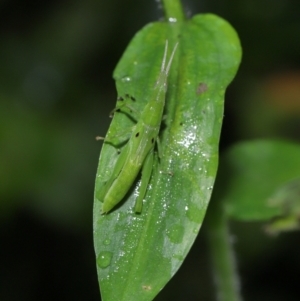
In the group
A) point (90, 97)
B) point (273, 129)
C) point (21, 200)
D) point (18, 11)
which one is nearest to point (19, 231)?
point (21, 200)

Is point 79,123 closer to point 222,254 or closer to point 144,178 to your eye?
point 222,254

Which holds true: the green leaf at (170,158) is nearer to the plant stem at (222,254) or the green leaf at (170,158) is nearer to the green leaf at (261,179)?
the plant stem at (222,254)

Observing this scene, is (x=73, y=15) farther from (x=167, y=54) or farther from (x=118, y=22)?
(x=167, y=54)

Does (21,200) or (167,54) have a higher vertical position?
(167,54)

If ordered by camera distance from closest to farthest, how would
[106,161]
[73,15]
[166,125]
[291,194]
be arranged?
[106,161]
[166,125]
[291,194]
[73,15]

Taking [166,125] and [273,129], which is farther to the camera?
[273,129]

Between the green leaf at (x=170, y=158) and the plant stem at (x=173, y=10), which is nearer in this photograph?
the green leaf at (x=170, y=158)

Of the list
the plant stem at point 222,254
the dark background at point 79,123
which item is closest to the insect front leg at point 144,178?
the plant stem at point 222,254
